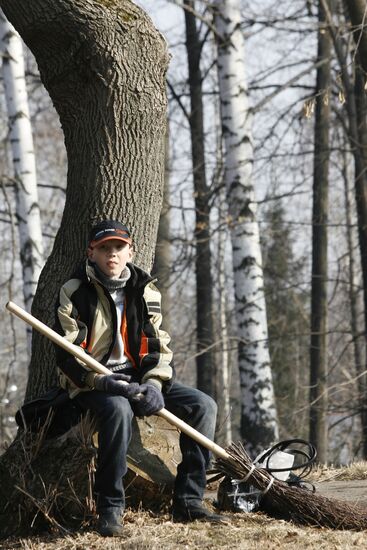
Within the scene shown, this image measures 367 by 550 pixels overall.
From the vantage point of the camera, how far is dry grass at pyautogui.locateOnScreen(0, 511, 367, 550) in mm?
5234

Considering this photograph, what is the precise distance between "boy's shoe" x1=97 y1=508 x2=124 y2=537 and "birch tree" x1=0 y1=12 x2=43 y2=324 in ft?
23.3

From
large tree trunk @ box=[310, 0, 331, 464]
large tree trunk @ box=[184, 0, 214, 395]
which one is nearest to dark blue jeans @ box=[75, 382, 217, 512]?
large tree trunk @ box=[184, 0, 214, 395]

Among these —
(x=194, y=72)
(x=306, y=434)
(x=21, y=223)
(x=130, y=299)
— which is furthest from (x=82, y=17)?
(x=306, y=434)

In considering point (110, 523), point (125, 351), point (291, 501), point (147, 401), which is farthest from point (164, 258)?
point (110, 523)

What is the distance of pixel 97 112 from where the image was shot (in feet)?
22.3

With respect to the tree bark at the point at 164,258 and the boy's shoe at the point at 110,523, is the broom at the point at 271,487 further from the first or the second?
the tree bark at the point at 164,258

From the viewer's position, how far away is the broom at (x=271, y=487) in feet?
18.2

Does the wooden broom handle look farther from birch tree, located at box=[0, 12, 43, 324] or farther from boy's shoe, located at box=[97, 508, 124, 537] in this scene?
birch tree, located at box=[0, 12, 43, 324]

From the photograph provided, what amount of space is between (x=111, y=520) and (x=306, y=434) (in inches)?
855

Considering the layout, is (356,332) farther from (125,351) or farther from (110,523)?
(110,523)

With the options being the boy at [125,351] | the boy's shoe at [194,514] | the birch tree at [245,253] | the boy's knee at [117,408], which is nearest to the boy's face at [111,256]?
the boy at [125,351]

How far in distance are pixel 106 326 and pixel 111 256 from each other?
43cm

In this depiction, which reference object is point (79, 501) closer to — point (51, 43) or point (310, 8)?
point (51, 43)

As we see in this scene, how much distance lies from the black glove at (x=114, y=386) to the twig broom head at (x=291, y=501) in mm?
823
